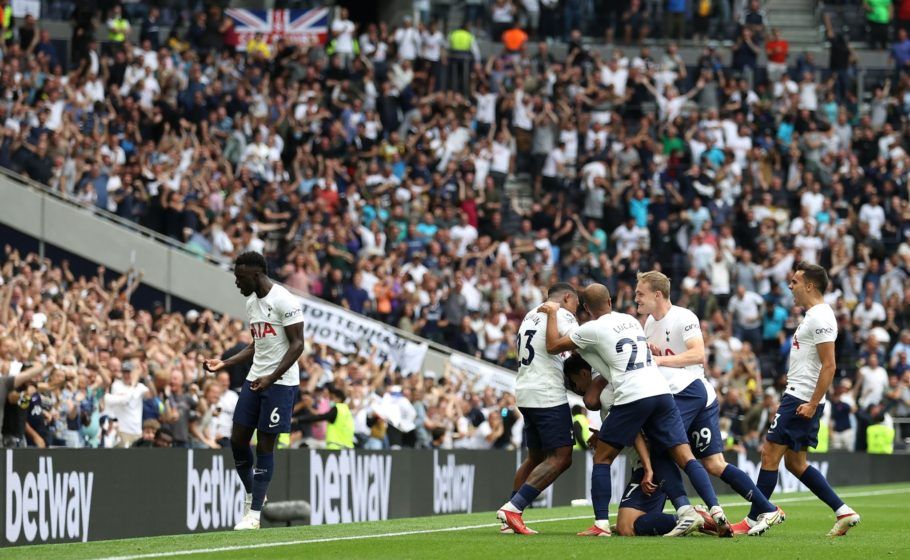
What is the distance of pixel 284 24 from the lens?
33.7m

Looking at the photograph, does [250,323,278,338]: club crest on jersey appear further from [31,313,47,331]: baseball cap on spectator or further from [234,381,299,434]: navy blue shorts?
[31,313,47,331]: baseball cap on spectator

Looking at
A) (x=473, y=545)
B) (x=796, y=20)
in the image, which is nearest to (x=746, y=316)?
(x=796, y=20)

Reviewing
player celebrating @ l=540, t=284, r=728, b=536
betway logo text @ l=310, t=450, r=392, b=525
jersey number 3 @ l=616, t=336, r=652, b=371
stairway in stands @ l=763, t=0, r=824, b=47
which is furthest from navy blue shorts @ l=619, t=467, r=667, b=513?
stairway in stands @ l=763, t=0, r=824, b=47

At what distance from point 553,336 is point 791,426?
196 centimetres

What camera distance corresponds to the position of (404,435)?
2234 centimetres

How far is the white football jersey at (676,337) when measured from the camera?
12.2m

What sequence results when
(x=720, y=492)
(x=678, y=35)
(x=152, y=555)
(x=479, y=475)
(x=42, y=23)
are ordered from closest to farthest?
(x=152, y=555) < (x=479, y=475) < (x=720, y=492) < (x=42, y=23) < (x=678, y=35)

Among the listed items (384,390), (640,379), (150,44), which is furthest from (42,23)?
(640,379)

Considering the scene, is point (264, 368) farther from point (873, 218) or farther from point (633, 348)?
point (873, 218)

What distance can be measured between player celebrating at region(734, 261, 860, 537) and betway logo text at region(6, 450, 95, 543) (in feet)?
19.0

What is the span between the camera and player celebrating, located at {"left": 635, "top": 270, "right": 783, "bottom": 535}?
12000 mm

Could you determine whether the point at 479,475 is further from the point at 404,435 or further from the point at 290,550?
the point at 290,550

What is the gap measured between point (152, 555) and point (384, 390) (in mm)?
12569

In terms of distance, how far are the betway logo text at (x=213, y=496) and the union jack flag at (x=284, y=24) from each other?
18229 mm
